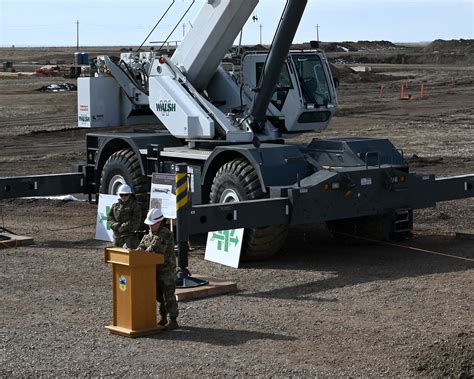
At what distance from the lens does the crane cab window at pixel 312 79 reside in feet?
57.7

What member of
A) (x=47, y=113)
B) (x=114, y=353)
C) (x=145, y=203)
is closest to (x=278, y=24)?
(x=145, y=203)

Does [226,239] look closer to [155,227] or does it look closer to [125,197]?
[125,197]

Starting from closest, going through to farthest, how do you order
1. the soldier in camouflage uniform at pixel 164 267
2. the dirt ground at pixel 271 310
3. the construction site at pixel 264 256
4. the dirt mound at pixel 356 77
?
1. the dirt ground at pixel 271 310
2. the construction site at pixel 264 256
3. the soldier in camouflage uniform at pixel 164 267
4. the dirt mound at pixel 356 77

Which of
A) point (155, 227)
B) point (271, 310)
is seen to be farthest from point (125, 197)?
point (271, 310)

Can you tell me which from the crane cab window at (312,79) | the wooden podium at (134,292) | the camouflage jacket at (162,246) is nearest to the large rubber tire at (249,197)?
the crane cab window at (312,79)

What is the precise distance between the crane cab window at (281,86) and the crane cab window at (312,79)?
0.68 ft

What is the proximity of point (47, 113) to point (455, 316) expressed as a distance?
35.8 metres

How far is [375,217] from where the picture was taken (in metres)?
17.2

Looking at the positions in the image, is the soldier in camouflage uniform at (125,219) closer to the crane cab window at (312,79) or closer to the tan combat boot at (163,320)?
the tan combat boot at (163,320)

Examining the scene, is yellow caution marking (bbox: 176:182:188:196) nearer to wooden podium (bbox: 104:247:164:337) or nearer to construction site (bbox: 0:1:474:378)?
construction site (bbox: 0:1:474:378)

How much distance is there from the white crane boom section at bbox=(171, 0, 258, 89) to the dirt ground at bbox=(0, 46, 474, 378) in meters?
2.89

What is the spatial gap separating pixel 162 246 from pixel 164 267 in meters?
0.25

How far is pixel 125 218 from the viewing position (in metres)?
15.0

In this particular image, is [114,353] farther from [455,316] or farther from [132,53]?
[132,53]
